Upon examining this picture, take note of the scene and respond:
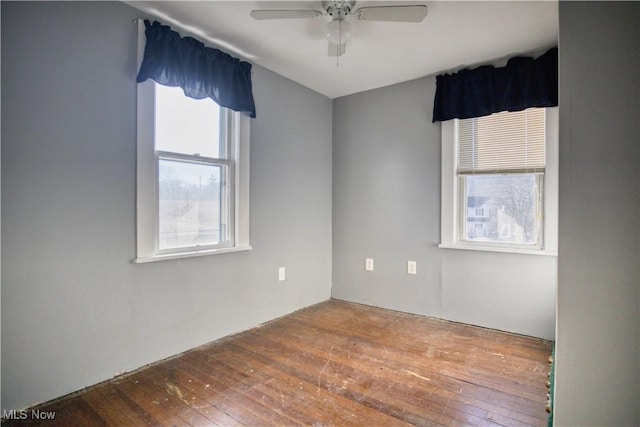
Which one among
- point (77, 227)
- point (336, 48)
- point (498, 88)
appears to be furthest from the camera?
point (498, 88)

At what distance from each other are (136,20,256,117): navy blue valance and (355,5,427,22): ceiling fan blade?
3.64 ft

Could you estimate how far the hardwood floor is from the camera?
1598 millimetres

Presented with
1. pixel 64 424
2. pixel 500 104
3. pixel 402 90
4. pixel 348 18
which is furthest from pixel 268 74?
pixel 64 424

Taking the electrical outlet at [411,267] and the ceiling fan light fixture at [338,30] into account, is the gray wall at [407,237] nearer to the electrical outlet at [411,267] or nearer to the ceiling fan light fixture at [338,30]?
the electrical outlet at [411,267]

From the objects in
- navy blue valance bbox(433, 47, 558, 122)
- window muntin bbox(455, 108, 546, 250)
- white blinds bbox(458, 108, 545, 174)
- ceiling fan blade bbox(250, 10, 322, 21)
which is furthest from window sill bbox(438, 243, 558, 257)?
ceiling fan blade bbox(250, 10, 322, 21)

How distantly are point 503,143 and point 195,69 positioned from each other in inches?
99.5

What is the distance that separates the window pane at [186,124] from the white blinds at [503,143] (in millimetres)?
2167

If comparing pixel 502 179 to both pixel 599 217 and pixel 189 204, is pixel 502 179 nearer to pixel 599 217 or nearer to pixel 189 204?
pixel 599 217

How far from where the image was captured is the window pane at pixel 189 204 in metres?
2.21

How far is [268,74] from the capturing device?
2.91m

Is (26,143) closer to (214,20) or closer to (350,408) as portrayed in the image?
(214,20)

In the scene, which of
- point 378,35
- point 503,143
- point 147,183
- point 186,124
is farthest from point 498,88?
point 147,183

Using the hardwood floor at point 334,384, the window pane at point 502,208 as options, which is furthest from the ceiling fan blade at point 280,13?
the hardwood floor at point 334,384

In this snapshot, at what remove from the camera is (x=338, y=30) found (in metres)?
1.97
